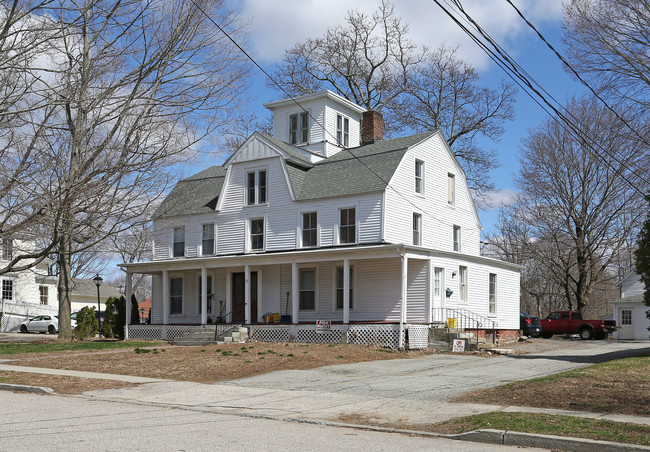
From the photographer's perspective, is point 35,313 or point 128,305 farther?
point 35,313

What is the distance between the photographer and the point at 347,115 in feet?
111

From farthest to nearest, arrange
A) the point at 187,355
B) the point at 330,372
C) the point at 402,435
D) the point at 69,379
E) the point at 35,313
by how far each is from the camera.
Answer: the point at 35,313
the point at 187,355
the point at 330,372
the point at 69,379
the point at 402,435

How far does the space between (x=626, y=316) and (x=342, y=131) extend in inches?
865

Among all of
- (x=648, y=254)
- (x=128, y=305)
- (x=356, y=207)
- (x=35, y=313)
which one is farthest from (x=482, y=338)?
(x=35, y=313)

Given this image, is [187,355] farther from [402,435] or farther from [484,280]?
[484,280]

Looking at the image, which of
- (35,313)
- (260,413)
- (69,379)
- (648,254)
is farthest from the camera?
(35,313)

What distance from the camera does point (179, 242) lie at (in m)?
32.5

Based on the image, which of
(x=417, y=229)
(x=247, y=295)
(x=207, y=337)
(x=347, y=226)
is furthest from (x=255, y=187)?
(x=417, y=229)

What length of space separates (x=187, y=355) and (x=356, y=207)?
31.3ft

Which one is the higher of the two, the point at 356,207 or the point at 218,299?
the point at 356,207

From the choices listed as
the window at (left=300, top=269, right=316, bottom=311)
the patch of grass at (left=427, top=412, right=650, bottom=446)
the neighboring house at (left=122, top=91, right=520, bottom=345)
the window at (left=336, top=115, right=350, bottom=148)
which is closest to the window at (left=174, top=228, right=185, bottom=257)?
the neighboring house at (left=122, top=91, right=520, bottom=345)

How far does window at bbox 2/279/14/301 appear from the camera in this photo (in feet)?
168

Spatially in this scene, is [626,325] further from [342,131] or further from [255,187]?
[255,187]

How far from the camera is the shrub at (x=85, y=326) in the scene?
1215 inches
